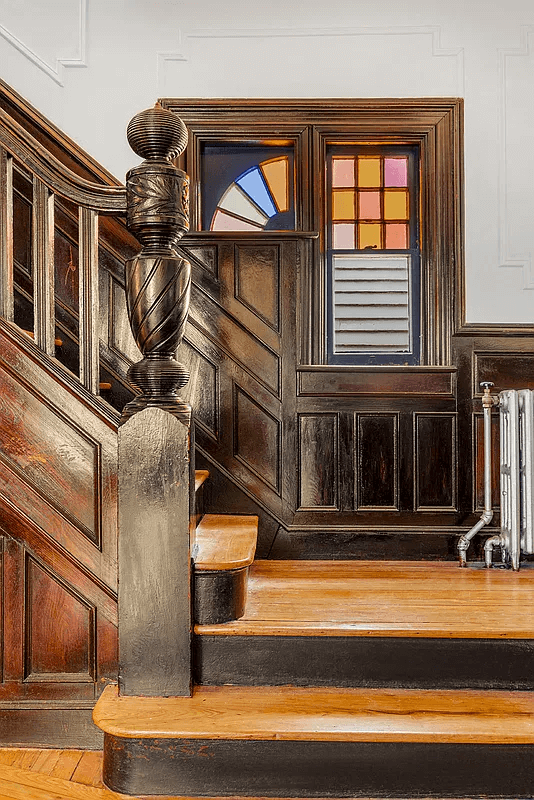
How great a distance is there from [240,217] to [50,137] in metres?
0.94

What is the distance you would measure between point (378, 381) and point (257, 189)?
3.72 ft

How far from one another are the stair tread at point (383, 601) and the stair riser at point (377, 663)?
30 millimetres

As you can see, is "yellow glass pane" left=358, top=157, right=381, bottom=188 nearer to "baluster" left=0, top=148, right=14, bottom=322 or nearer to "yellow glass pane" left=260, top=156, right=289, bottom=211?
"yellow glass pane" left=260, top=156, right=289, bottom=211

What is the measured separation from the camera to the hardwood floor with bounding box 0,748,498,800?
1.60 m

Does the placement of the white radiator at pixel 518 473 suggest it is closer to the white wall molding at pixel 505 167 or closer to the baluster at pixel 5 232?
the white wall molding at pixel 505 167

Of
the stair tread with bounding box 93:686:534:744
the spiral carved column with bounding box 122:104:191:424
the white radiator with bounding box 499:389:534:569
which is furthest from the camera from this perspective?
the white radiator with bounding box 499:389:534:569

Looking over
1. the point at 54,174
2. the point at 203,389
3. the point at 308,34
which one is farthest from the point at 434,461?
the point at 308,34

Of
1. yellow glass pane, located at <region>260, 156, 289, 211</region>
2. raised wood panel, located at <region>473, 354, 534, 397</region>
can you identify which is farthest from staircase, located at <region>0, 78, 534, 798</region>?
yellow glass pane, located at <region>260, 156, 289, 211</region>

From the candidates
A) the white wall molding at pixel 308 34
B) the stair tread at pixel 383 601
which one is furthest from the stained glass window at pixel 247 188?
the stair tread at pixel 383 601

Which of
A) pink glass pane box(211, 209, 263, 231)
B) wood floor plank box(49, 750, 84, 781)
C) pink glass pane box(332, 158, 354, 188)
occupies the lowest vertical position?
wood floor plank box(49, 750, 84, 781)

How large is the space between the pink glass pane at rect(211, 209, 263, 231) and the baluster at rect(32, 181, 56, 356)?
127 cm

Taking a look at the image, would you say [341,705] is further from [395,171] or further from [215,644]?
[395,171]

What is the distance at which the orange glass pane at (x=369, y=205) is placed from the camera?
3.06 metres

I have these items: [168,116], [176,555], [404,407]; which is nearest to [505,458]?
[404,407]
